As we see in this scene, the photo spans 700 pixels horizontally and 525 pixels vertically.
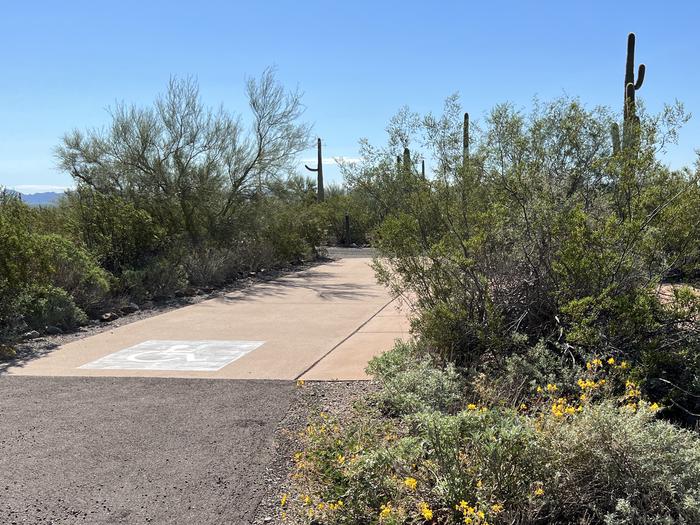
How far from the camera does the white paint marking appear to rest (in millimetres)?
7371

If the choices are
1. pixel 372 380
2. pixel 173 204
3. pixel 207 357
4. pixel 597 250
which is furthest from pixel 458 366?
pixel 173 204

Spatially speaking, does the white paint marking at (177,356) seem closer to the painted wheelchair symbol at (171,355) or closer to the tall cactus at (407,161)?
the painted wheelchair symbol at (171,355)

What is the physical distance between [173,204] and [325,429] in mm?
12461

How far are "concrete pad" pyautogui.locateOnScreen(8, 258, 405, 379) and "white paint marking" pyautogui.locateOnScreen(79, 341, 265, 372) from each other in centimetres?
14

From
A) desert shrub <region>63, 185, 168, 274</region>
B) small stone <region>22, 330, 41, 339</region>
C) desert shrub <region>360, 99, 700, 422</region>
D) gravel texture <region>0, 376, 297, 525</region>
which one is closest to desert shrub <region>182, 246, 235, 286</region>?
desert shrub <region>63, 185, 168, 274</region>

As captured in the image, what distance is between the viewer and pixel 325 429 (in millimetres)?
4273

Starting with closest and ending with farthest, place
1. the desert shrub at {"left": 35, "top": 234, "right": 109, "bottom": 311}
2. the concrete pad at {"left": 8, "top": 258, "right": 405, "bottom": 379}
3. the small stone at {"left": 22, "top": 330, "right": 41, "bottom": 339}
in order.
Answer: the concrete pad at {"left": 8, "top": 258, "right": 405, "bottom": 379} < the small stone at {"left": 22, "top": 330, "right": 41, "bottom": 339} < the desert shrub at {"left": 35, "top": 234, "right": 109, "bottom": 311}

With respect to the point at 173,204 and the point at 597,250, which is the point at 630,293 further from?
the point at 173,204

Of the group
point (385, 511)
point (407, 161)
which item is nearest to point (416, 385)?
point (385, 511)

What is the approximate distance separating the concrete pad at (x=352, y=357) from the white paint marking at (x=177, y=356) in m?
1.15

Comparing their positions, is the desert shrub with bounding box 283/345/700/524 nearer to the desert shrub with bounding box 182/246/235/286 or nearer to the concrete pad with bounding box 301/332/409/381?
the concrete pad with bounding box 301/332/409/381

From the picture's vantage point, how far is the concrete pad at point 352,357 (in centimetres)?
674

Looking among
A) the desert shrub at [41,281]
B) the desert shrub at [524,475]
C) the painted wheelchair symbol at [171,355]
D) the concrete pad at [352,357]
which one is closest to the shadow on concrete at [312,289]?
the desert shrub at [41,281]

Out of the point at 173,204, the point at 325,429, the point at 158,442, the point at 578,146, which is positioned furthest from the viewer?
the point at 173,204
